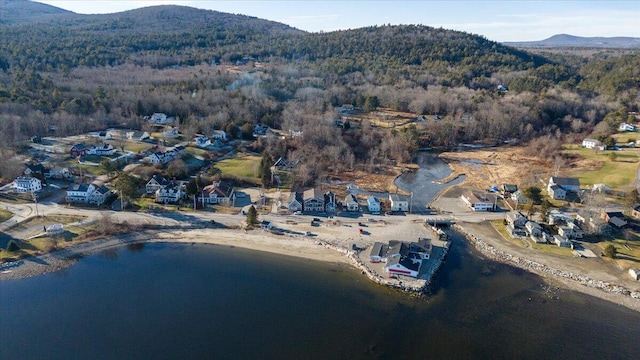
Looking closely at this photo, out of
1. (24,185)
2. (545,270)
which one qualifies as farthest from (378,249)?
(24,185)

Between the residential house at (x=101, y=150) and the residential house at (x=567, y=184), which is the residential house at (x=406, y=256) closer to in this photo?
the residential house at (x=567, y=184)

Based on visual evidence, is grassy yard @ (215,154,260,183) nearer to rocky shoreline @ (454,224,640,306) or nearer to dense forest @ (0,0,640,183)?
dense forest @ (0,0,640,183)

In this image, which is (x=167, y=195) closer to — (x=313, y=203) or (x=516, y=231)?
(x=313, y=203)

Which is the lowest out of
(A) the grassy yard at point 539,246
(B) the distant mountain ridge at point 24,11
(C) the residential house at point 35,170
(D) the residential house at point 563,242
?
(A) the grassy yard at point 539,246

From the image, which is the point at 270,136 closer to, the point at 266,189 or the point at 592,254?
the point at 266,189

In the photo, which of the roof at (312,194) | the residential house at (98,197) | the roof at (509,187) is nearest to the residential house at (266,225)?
the roof at (312,194)

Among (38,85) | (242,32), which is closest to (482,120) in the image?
(38,85)
